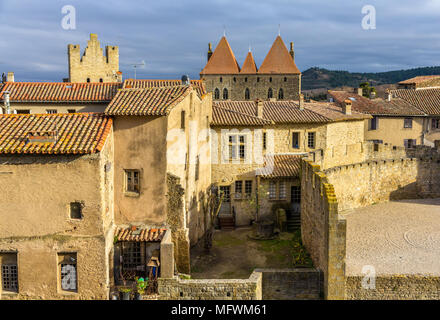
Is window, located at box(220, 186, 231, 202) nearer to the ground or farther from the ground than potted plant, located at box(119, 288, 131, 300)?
farther from the ground

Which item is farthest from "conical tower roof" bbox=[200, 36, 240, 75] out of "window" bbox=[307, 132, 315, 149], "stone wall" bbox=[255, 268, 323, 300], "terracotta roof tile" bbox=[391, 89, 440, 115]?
"stone wall" bbox=[255, 268, 323, 300]

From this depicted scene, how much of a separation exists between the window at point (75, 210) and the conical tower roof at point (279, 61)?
66231 millimetres

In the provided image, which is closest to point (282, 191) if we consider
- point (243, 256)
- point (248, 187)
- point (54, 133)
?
point (248, 187)

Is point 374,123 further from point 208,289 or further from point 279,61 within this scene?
point 279,61

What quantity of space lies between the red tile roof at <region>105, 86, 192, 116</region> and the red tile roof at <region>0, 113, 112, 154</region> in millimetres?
746

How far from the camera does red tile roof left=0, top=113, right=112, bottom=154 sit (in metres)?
16.4

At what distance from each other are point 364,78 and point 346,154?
513 feet

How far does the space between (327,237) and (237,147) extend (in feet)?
41.2

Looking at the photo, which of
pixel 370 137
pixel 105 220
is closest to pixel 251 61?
pixel 370 137

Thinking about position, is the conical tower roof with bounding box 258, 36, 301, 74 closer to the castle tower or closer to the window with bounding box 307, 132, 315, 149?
the castle tower

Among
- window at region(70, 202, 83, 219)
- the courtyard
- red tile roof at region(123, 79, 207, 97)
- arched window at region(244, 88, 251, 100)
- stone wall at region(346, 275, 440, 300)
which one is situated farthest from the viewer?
arched window at region(244, 88, 251, 100)

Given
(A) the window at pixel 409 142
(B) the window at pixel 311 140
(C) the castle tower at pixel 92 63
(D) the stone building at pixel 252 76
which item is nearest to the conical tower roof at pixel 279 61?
(D) the stone building at pixel 252 76

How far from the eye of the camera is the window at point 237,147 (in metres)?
29.4

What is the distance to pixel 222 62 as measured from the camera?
8019 centimetres
